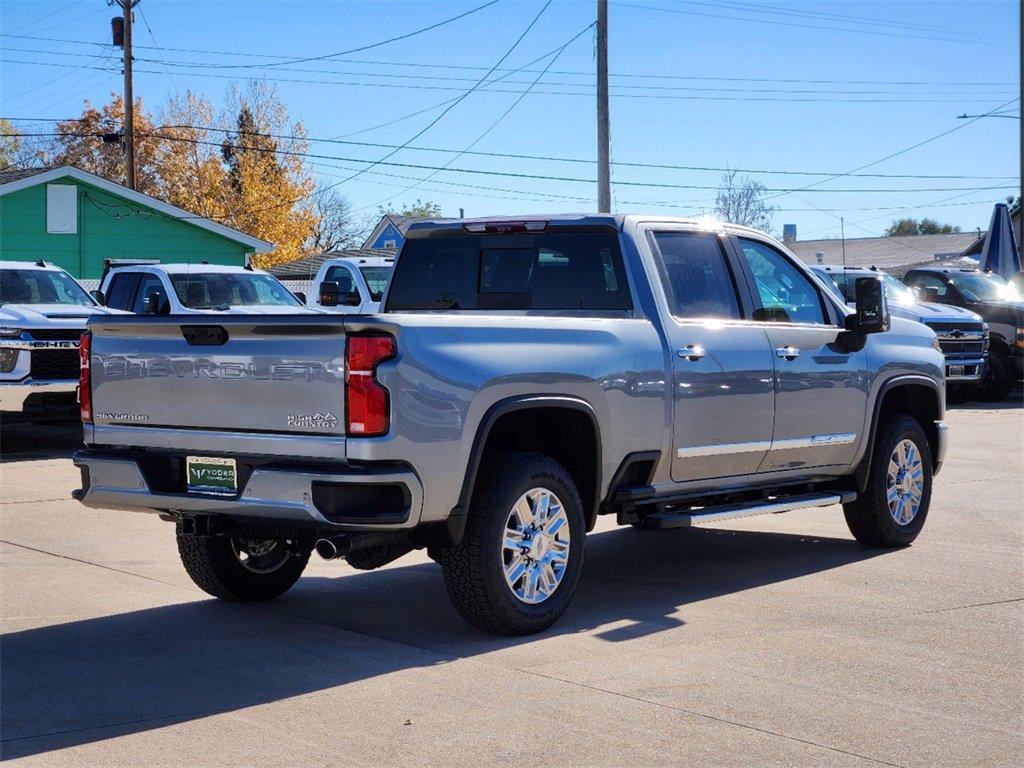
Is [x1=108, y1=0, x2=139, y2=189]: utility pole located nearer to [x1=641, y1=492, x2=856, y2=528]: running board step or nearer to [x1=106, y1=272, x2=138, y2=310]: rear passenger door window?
[x1=106, y1=272, x2=138, y2=310]: rear passenger door window

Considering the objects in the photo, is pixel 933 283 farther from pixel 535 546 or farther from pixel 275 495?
pixel 275 495

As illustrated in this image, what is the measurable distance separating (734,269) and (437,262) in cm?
174

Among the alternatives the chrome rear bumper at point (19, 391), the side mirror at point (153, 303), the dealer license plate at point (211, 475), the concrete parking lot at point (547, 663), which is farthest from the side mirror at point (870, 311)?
the side mirror at point (153, 303)

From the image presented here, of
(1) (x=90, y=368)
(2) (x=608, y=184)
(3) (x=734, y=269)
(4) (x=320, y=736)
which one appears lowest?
(4) (x=320, y=736)

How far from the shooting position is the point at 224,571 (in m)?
7.86

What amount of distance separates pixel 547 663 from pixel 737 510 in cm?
216

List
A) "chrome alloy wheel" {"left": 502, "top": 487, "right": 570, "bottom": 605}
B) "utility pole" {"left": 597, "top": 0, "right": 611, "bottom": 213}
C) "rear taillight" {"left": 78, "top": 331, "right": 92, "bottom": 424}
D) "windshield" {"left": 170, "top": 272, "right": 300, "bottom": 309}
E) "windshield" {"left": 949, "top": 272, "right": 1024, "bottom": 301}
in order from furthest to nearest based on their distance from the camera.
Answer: "utility pole" {"left": 597, "top": 0, "right": 611, "bottom": 213} → "windshield" {"left": 949, "top": 272, "right": 1024, "bottom": 301} → "windshield" {"left": 170, "top": 272, "right": 300, "bottom": 309} → "rear taillight" {"left": 78, "top": 331, "right": 92, "bottom": 424} → "chrome alloy wheel" {"left": 502, "top": 487, "right": 570, "bottom": 605}

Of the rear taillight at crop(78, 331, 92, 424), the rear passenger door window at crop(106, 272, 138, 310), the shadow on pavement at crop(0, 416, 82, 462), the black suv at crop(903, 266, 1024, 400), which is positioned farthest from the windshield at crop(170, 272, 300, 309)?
the black suv at crop(903, 266, 1024, 400)

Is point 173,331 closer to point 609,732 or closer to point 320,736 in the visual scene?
point 320,736

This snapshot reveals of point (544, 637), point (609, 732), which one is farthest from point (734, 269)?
point (609, 732)

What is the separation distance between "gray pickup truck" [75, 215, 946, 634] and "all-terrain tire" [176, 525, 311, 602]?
0.01m

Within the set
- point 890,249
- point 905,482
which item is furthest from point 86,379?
point 890,249

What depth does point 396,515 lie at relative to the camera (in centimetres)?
640

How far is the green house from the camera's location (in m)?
34.4
